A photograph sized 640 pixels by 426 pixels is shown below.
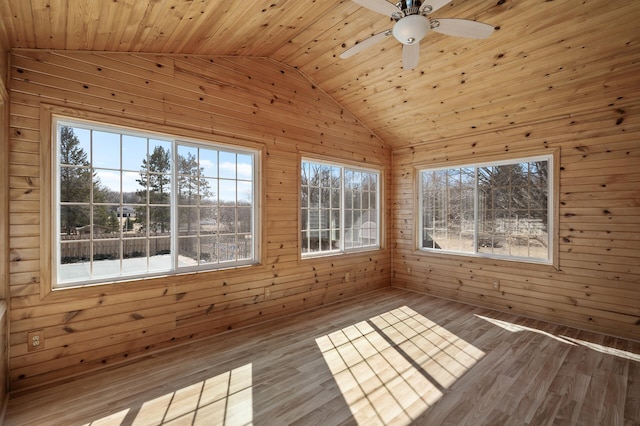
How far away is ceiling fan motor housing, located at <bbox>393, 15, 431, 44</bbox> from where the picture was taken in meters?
2.14

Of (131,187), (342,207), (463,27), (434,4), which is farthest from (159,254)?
(463,27)

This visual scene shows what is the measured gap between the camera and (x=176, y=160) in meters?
3.23

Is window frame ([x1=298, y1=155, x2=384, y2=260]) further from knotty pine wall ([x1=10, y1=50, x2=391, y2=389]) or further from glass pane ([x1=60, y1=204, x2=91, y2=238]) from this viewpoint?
glass pane ([x1=60, y1=204, x2=91, y2=238])

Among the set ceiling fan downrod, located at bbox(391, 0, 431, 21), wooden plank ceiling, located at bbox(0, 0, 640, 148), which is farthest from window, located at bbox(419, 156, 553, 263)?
ceiling fan downrod, located at bbox(391, 0, 431, 21)

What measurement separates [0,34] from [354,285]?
4.66m

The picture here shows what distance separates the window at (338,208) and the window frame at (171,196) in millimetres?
810

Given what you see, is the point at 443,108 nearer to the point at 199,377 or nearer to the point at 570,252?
the point at 570,252

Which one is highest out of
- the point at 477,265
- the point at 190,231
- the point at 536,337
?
the point at 190,231

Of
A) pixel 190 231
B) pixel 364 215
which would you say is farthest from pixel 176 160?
pixel 364 215

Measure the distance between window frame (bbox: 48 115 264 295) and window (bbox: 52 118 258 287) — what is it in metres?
0.01

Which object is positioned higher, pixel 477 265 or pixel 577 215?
pixel 577 215

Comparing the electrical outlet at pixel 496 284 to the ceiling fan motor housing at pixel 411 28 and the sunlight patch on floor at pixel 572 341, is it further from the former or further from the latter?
the ceiling fan motor housing at pixel 411 28

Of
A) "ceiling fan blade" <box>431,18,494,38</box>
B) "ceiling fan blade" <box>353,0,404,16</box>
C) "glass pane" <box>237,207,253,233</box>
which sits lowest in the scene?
"glass pane" <box>237,207,253,233</box>

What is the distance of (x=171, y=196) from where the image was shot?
10.5 feet
